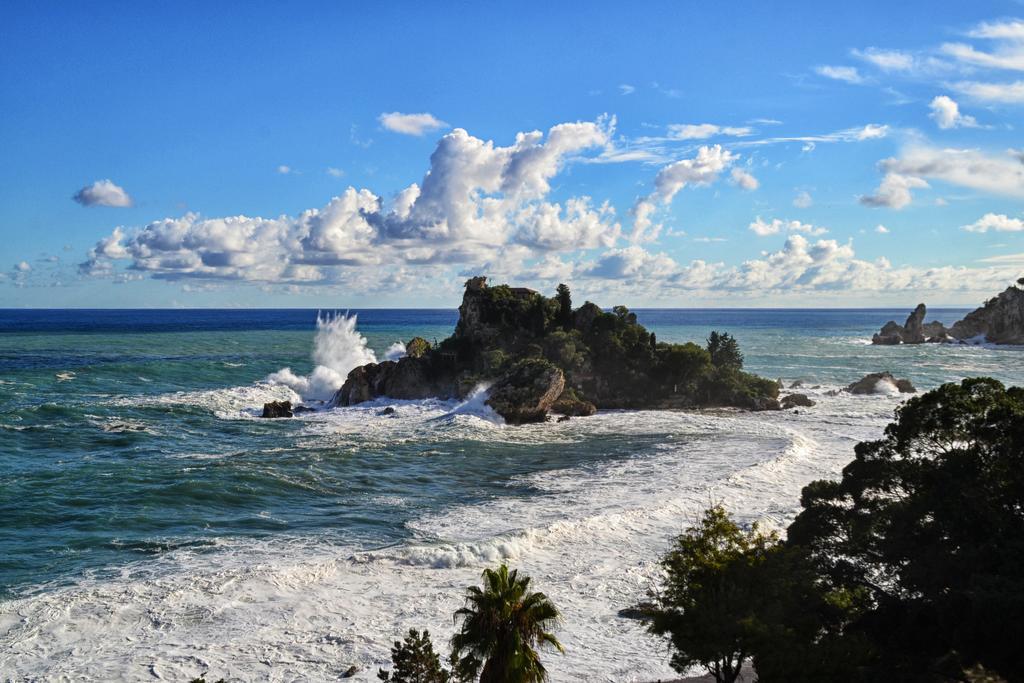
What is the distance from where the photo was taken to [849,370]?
350ft

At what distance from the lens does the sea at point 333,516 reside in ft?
74.1

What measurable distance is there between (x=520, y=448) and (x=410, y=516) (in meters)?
18.5

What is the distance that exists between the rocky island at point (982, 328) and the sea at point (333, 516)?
9721 cm

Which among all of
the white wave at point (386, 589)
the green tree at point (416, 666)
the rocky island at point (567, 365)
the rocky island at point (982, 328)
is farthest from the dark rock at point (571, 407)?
the rocky island at point (982, 328)

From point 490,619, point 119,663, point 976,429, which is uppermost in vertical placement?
point 976,429

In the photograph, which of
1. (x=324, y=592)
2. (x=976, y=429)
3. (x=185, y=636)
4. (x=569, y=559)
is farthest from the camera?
(x=569, y=559)

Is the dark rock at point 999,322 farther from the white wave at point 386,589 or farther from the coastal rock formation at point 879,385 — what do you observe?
the white wave at point 386,589

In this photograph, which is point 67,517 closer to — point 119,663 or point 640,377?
point 119,663

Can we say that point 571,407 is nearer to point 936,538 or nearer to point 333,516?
point 333,516

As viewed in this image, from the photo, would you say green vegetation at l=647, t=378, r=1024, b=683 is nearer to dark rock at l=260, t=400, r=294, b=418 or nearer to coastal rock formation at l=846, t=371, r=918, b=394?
dark rock at l=260, t=400, r=294, b=418

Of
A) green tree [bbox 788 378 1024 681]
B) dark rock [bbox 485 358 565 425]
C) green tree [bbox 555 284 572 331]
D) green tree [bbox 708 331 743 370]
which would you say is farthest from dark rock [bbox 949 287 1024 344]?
green tree [bbox 788 378 1024 681]

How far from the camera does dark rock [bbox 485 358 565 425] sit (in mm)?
63250

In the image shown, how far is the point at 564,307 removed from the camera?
82562 millimetres

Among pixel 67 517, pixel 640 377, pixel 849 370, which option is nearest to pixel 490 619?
pixel 67 517
